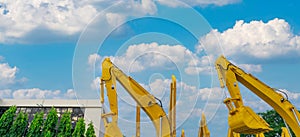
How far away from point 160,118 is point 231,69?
286 centimetres

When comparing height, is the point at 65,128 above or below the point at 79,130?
above

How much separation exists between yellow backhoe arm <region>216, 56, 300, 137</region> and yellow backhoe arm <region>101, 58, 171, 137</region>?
2.38 m

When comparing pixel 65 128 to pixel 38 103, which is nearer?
pixel 65 128

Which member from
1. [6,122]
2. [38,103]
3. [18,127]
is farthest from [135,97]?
[38,103]

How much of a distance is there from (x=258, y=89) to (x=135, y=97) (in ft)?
13.4

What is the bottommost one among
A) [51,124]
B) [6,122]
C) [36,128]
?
[36,128]

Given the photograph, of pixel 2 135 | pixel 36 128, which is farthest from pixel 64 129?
pixel 2 135

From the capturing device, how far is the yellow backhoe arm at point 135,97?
6.20 metres

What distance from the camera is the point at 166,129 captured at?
6.59 metres

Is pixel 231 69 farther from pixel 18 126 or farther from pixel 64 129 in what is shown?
pixel 18 126

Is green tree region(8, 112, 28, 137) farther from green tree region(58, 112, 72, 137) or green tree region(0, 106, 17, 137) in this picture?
green tree region(58, 112, 72, 137)

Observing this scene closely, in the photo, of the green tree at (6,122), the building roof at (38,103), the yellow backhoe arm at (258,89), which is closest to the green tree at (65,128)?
the green tree at (6,122)

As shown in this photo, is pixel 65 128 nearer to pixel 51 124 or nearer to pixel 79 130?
pixel 51 124

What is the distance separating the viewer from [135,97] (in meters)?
6.11
